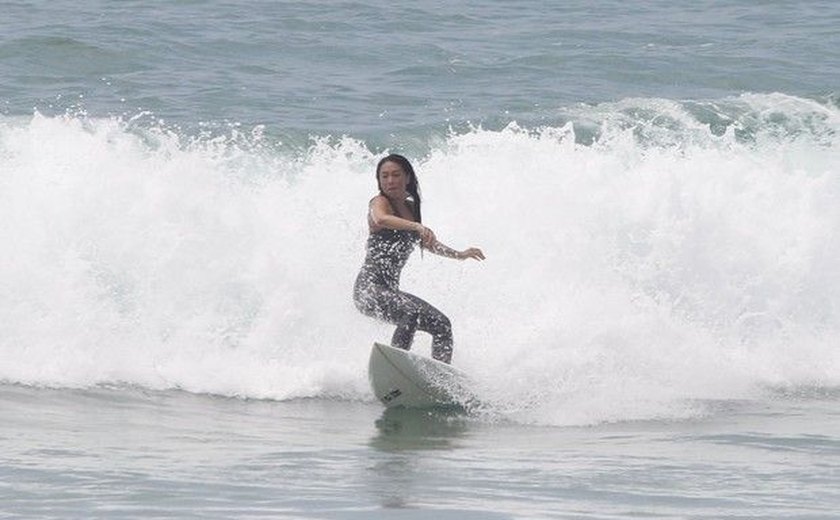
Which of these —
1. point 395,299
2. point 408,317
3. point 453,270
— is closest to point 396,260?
point 395,299

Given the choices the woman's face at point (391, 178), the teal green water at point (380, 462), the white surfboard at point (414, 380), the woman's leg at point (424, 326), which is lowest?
the teal green water at point (380, 462)

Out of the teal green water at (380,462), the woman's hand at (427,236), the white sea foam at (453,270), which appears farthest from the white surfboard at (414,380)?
the woman's hand at (427,236)

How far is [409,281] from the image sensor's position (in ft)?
41.6

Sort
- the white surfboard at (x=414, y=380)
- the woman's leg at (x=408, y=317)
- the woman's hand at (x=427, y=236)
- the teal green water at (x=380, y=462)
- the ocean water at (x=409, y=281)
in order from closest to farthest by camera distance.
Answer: the teal green water at (x=380, y=462)
the ocean water at (x=409, y=281)
the woman's hand at (x=427, y=236)
the white surfboard at (x=414, y=380)
the woman's leg at (x=408, y=317)

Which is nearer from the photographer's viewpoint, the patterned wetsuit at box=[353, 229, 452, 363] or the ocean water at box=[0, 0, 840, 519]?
the ocean water at box=[0, 0, 840, 519]

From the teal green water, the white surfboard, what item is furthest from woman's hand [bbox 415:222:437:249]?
the teal green water

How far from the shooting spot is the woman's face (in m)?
10.6

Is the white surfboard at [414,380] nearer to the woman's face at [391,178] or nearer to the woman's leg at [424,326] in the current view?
the woman's leg at [424,326]

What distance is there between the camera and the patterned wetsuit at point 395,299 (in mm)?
10695

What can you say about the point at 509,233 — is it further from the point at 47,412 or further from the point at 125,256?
the point at 47,412

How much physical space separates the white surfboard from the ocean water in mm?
134

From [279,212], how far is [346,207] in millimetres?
552

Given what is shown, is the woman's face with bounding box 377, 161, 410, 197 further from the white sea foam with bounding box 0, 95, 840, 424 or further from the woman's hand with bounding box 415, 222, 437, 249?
the white sea foam with bounding box 0, 95, 840, 424

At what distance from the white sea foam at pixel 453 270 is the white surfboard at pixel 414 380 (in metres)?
0.25
